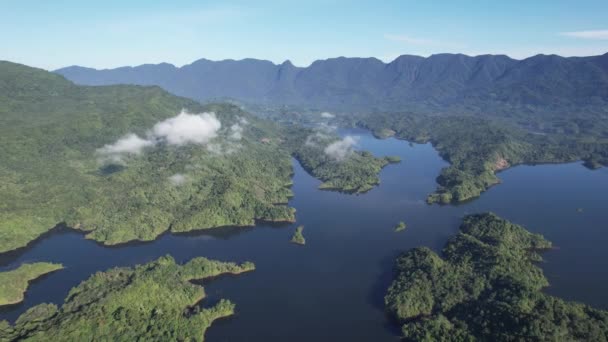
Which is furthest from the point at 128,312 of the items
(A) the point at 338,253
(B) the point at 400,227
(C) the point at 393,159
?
(C) the point at 393,159

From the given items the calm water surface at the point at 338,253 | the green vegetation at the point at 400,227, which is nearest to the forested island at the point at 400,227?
the green vegetation at the point at 400,227

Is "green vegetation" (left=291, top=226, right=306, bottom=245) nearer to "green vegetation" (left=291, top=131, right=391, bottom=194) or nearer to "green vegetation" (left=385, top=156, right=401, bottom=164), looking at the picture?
"green vegetation" (left=291, top=131, right=391, bottom=194)

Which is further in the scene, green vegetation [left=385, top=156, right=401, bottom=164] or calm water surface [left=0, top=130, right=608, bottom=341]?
green vegetation [left=385, top=156, right=401, bottom=164]

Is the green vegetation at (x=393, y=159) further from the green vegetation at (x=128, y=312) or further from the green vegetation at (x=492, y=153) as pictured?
the green vegetation at (x=128, y=312)

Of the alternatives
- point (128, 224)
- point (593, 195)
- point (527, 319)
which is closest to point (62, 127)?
point (128, 224)

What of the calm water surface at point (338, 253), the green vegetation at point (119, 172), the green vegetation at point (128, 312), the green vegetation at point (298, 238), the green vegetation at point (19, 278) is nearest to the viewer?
the green vegetation at point (128, 312)

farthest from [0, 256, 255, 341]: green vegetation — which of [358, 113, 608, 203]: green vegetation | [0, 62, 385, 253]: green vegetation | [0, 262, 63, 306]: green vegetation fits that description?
[358, 113, 608, 203]: green vegetation

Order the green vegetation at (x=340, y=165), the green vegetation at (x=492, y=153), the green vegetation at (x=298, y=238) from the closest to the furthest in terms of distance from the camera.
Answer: the green vegetation at (x=298, y=238) → the green vegetation at (x=492, y=153) → the green vegetation at (x=340, y=165)
